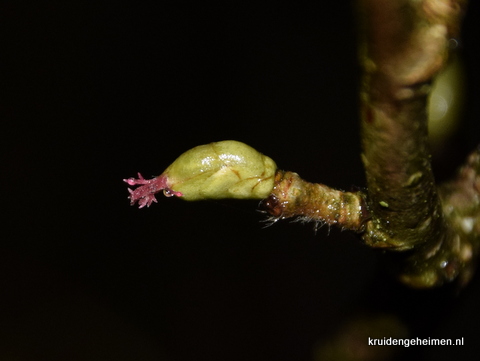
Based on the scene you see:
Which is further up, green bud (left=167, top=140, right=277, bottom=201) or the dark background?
the dark background

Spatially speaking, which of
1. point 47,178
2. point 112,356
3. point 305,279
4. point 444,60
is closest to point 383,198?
point 444,60

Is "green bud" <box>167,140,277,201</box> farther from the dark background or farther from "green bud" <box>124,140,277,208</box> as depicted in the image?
the dark background

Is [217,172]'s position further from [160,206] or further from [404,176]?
[160,206]

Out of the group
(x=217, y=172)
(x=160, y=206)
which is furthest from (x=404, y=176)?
(x=160, y=206)

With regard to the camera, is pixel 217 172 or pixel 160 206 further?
pixel 160 206

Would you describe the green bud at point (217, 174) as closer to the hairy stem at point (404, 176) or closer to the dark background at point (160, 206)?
the hairy stem at point (404, 176)

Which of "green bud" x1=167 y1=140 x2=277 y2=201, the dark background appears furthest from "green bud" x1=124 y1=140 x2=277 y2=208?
the dark background

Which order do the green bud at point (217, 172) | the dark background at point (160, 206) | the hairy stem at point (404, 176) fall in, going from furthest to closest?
the dark background at point (160, 206)
the green bud at point (217, 172)
the hairy stem at point (404, 176)

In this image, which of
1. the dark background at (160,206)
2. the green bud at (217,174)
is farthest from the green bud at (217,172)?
the dark background at (160,206)
